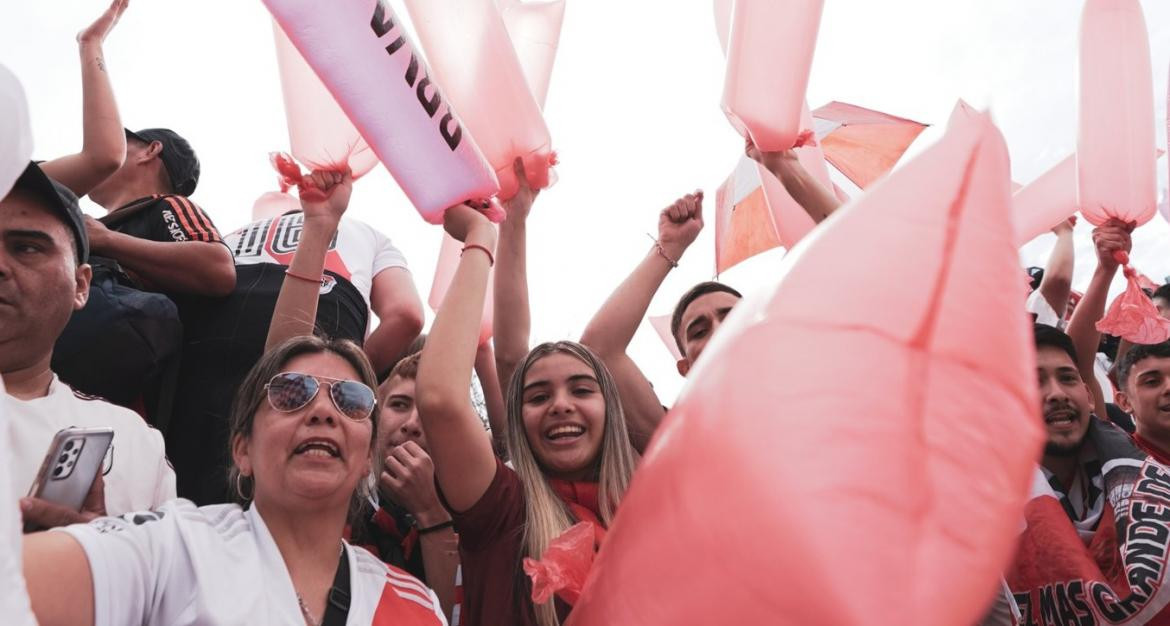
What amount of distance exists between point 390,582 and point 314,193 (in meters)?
1.14

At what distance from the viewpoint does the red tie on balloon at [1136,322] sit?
320 centimetres

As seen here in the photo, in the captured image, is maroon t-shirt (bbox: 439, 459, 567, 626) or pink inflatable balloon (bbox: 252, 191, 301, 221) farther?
pink inflatable balloon (bbox: 252, 191, 301, 221)

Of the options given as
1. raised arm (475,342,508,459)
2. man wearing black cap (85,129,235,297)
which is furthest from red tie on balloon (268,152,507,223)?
raised arm (475,342,508,459)

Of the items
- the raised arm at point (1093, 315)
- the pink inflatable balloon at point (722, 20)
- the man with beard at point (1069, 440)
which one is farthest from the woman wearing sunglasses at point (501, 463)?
the raised arm at point (1093, 315)

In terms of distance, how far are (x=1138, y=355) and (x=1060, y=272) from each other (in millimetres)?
731

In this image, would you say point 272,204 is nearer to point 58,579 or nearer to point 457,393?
point 457,393

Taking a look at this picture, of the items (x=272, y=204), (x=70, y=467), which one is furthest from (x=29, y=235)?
(x=272, y=204)

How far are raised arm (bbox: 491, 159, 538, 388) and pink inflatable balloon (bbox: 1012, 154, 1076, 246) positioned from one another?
235 cm

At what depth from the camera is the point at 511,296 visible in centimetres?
294

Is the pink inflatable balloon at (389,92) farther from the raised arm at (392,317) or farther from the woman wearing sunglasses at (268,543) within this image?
the raised arm at (392,317)

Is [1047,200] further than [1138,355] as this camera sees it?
Yes

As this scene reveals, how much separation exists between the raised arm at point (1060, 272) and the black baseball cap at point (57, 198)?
4.12 meters

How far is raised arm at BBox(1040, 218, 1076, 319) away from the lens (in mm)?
4270

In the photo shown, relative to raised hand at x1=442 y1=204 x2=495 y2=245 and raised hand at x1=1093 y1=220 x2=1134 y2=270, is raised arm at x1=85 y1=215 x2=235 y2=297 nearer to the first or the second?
raised hand at x1=442 y1=204 x2=495 y2=245
